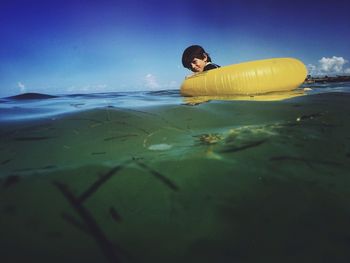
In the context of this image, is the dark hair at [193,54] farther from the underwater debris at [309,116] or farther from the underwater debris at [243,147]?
the underwater debris at [243,147]

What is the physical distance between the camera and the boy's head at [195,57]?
650 centimetres

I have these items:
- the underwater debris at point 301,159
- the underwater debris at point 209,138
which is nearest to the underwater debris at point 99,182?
the underwater debris at point 209,138

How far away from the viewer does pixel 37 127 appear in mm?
2506

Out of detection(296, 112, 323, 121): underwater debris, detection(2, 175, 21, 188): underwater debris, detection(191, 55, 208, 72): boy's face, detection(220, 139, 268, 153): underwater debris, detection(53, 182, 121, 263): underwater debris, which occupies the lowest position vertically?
detection(53, 182, 121, 263): underwater debris

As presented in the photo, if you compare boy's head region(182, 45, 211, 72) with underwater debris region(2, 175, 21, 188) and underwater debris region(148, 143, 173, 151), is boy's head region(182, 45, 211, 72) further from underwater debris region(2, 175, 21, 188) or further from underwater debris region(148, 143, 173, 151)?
underwater debris region(2, 175, 21, 188)

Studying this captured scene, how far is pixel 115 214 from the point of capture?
101cm

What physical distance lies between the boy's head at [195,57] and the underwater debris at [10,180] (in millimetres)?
5857

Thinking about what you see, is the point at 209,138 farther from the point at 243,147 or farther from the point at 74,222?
the point at 74,222

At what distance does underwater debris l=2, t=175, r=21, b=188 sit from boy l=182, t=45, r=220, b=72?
18.5 feet

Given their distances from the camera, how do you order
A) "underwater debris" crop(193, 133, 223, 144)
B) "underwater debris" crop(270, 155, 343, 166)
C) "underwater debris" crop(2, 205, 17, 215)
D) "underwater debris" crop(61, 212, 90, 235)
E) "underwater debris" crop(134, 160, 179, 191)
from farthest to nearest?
"underwater debris" crop(193, 133, 223, 144) < "underwater debris" crop(270, 155, 343, 166) < "underwater debris" crop(134, 160, 179, 191) < "underwater debris" crop(2, 205, 17, 215) < "underwater debris" crop(61, 212, 90, 235)

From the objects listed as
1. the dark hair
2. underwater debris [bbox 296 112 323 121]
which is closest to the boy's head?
the dark hair

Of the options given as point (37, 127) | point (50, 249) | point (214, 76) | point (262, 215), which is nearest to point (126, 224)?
point (50, 249)

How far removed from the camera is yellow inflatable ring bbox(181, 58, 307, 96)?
16.3 feet

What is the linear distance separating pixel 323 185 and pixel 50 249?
123 cm
